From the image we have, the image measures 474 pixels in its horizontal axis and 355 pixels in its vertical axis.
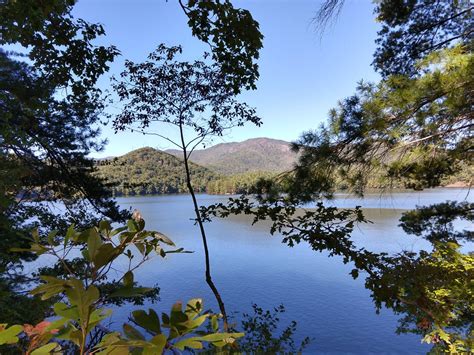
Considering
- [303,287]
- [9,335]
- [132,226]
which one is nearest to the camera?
[9,335]

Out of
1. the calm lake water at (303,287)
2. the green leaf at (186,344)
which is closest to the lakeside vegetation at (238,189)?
the green leaf at (186,344)

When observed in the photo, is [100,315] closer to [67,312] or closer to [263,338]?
[67,312]

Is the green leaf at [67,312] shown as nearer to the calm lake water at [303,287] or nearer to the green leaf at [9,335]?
the green leaf at [9,335]

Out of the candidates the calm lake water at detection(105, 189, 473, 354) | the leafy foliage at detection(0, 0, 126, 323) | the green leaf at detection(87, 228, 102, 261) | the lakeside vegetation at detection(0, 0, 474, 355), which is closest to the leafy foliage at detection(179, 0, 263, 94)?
the lakeside vegetation at detection(0, 0, 474, 355)

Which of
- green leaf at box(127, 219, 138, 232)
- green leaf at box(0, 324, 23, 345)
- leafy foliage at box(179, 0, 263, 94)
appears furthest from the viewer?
leafy foliage at box(179, 0, 263, 94)

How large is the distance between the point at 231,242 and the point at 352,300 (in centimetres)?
1093

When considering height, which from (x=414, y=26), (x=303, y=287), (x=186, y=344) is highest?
(x=414, y=26)

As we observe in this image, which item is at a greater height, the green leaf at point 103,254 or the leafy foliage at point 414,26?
the leafy foliage at point 414,26

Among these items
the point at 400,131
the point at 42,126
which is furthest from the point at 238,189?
the point at 42,126

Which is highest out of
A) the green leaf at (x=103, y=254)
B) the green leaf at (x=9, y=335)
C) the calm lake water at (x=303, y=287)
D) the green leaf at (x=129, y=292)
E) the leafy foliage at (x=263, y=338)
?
the green leaf at (x=103, y=254)

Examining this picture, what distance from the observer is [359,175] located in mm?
4504

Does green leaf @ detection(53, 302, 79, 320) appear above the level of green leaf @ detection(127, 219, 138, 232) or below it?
below

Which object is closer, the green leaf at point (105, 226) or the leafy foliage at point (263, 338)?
the green leaf at point (105, 226)

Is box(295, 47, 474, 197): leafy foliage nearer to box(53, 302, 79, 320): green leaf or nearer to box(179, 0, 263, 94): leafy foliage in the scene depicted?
box(179, 0, 263, 94): leafy foliage
